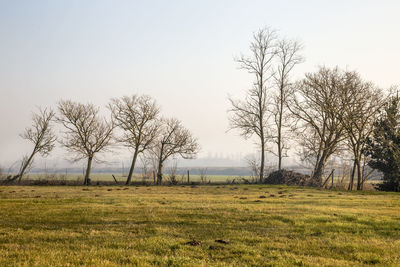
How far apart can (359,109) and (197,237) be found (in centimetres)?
3494

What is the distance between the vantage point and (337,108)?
40.9 metres

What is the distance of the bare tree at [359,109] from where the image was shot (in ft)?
130

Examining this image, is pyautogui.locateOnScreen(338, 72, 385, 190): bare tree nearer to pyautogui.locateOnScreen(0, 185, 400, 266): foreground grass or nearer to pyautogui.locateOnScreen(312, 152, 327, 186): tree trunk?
pyautogui.locateOnScreen(312, 152, 327, 186): tree trunk

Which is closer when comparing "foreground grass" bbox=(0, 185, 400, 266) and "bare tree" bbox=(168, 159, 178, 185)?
"foreground grass" bbox=(0, 185, 400, 266)

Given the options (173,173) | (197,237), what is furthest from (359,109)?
(197,237)

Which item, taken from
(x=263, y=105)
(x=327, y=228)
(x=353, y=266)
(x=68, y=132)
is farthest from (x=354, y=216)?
(x=68, y=132)

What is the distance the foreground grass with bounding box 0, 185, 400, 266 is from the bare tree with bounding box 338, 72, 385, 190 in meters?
25.6

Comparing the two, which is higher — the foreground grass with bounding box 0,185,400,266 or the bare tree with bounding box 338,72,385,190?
the bare tree with bounding box 338,72,385,190

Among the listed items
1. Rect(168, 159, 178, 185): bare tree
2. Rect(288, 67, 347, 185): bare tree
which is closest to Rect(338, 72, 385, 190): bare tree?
Rect(288, 67, 347, 185): bare tree

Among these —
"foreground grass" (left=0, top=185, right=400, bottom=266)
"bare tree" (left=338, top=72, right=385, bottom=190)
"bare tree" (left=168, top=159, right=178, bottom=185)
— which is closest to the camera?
"foreground grass" (left=0, top=185, right=400, bottom=266)

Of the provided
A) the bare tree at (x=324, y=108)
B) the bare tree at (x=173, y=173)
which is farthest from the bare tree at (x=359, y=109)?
the bare tree at (x=173, y=173)

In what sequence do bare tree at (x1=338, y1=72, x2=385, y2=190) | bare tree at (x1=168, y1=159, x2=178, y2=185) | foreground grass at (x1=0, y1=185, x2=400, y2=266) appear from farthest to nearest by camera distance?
bare tree at (x1=168, y1=159, x2=178, y2=185) < bare tree at (x1=338, y1=72, x2=385, y2=190) < foreground grass at (x1=0, y1=185, x2=400, y2=266)

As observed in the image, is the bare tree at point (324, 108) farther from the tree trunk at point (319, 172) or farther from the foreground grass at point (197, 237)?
the foreground grass at point (197, 237)

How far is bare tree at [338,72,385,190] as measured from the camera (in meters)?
39.6
